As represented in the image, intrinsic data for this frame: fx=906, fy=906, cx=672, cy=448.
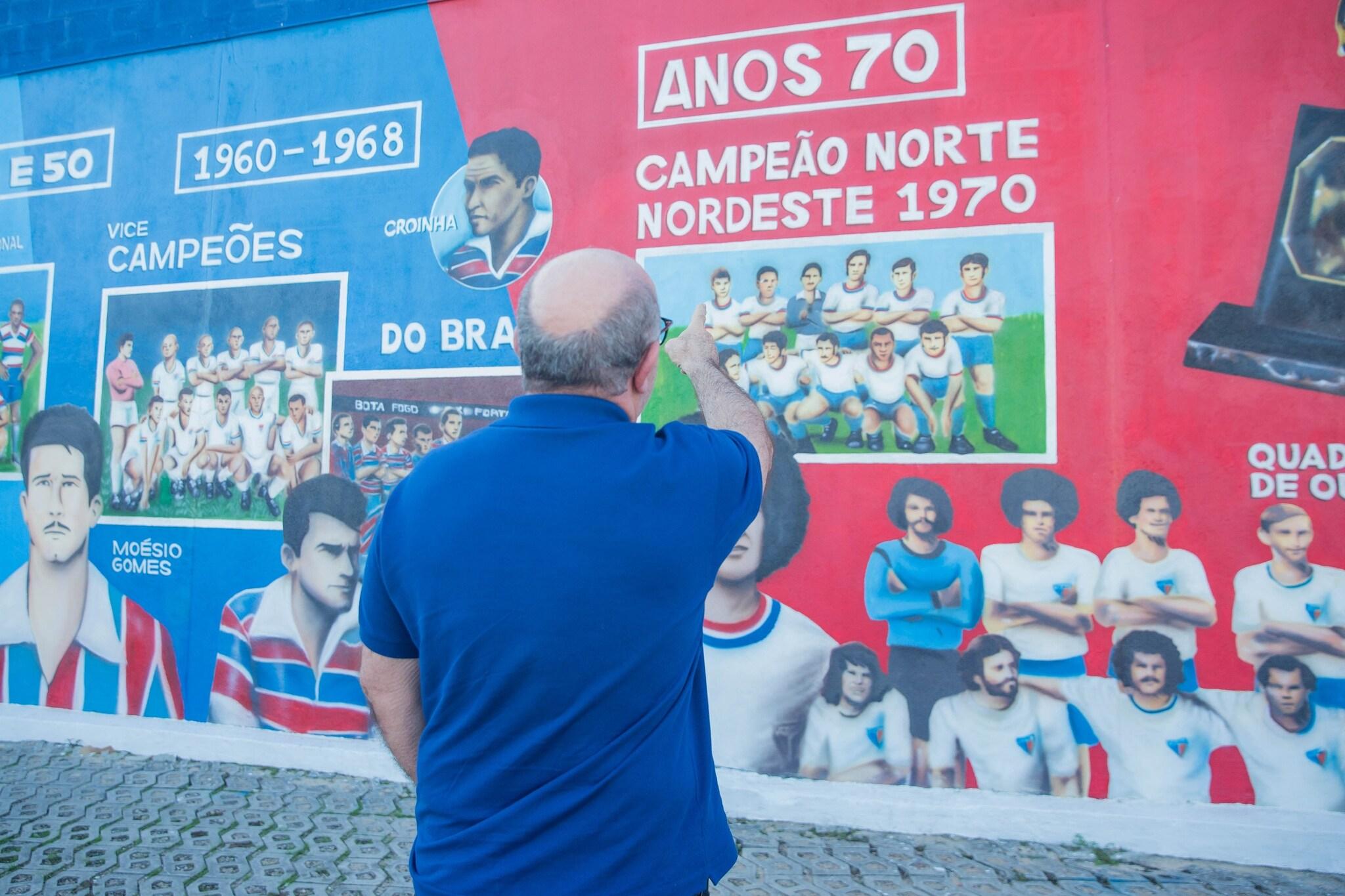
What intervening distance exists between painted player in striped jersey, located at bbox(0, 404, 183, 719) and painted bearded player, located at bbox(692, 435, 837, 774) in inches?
105

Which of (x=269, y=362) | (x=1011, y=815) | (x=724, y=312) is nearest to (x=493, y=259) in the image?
(x=724, y=312)

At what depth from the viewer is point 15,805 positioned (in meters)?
3.73

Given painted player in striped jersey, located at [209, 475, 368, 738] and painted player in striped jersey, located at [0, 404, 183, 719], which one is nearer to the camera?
painted player in striped jersey, located at [209, 475, 368, 738]

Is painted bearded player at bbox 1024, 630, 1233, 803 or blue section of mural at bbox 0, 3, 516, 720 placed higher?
blue section of mural at bbox 0, 3, 516, 720

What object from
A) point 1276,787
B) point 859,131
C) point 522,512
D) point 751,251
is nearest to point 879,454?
point 751,251

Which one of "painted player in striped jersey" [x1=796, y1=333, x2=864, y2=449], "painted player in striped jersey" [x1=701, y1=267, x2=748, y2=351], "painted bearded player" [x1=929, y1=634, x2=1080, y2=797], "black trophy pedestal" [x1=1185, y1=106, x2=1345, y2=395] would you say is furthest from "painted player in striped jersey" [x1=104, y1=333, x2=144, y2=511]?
"black trophy pedestal" [x1=1185, y1=106, x2=1345, y2=395]

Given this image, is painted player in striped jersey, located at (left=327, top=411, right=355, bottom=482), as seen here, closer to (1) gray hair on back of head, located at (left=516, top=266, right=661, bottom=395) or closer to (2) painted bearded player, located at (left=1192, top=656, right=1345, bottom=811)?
(1) gray hair on back of head, located at (left=516, top=266, right=661, bottom=395)

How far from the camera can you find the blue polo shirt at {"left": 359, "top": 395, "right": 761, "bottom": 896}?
1292 millimetres

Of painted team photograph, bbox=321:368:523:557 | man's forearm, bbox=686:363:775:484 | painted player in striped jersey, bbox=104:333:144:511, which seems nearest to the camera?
man's forearm, bbox=686:363:775:484

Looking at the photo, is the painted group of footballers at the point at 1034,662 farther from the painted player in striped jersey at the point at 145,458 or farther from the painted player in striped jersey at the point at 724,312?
the painted player in striped jersey at the point at 145,458

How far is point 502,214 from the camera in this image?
396cm

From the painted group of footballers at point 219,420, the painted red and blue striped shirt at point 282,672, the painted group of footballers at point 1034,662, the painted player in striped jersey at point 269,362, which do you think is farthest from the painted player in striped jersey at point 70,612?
the painted group of footballers at point 1034,662

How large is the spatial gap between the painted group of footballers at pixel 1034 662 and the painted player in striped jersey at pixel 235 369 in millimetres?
2420

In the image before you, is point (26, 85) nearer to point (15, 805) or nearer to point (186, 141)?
point (186, 141)
